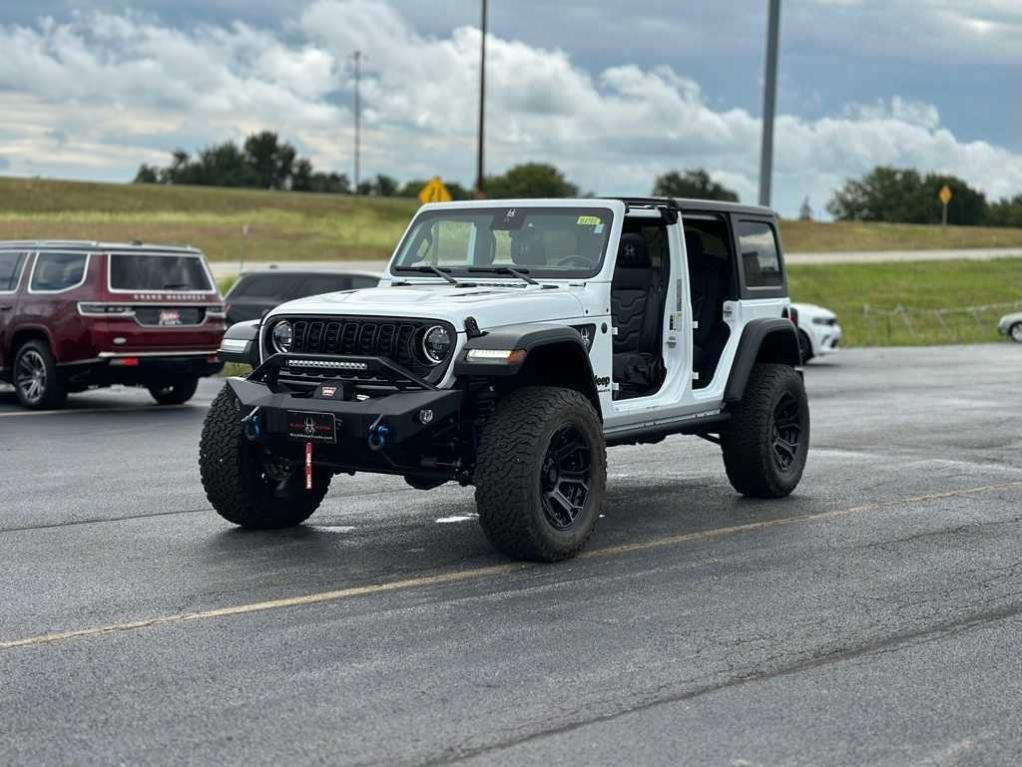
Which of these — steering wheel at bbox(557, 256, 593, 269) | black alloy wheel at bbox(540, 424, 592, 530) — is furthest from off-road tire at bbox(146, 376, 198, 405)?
black alloy wheel at bbox(540, 424, 592, 530)

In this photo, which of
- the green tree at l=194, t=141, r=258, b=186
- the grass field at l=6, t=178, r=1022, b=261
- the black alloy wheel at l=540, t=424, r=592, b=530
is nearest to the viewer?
the black alloy wheel at l=540, t=424, r=592, b=530

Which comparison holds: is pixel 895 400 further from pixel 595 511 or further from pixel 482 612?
pixel 482 612

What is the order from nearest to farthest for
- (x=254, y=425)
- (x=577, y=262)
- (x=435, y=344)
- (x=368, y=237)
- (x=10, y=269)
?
1. (x=435, y=344)
2. (x=254, y=425)
3. (x=577, y=262)
4. (x=10, y=269)
5. (x=368, y=237)

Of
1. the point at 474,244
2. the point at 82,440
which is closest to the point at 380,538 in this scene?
the point at 474,244

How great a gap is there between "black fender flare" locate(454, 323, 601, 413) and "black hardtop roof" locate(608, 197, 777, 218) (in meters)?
1.35

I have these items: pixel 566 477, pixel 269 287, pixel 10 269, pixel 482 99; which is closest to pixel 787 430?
pixel 566 477

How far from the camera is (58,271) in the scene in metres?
16.6

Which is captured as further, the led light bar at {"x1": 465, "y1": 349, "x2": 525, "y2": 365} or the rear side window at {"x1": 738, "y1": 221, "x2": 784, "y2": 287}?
the rear side window at {"x1": 738, "y1": 221, "x2": 784, "y2": 287}

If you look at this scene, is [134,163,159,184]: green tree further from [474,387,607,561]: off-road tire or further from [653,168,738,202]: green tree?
[474,387,607,561]: off-road tire

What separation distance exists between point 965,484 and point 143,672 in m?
7.48

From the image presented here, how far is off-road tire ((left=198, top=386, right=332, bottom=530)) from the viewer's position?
8.62 metres

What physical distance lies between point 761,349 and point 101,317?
8.23m

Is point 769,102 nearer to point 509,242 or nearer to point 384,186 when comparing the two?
point 509,242

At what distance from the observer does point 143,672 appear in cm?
580
